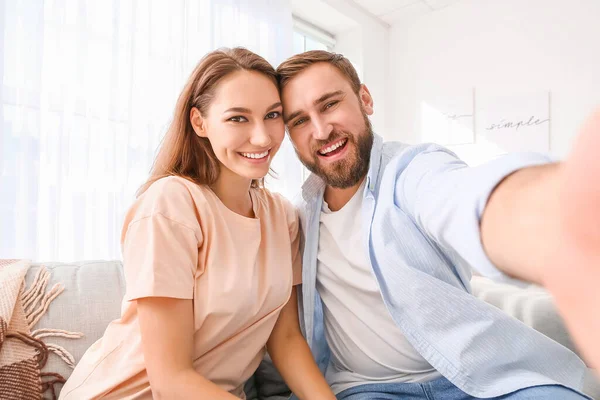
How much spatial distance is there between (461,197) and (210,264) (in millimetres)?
560

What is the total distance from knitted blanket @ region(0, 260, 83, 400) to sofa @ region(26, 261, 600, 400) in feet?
0.05

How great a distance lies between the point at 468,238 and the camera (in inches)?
16.6

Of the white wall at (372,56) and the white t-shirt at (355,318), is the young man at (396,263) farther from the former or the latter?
the white wall at (372,56)

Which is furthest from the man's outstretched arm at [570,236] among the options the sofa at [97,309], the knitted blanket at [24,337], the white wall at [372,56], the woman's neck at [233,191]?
the white wall at [372,56]

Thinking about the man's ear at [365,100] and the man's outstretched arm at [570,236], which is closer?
the man's outstretched arm at [570,236]

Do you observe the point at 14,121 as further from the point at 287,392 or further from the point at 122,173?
the point at 287,392

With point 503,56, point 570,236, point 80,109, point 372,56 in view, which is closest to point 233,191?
point 570,236

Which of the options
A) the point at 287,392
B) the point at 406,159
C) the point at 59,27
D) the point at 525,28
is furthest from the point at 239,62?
the point at 525,28

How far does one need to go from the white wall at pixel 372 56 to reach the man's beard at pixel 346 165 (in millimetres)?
2328

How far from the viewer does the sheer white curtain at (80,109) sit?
150cm

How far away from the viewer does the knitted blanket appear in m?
0.87

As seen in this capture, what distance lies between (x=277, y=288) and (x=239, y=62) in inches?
21.6

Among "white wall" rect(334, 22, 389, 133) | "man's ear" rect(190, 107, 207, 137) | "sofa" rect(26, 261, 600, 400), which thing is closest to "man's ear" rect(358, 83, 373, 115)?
"man's ear" rect(190, 107, 207, 137)

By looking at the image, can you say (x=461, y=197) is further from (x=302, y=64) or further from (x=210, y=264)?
(x=302, y=64)
